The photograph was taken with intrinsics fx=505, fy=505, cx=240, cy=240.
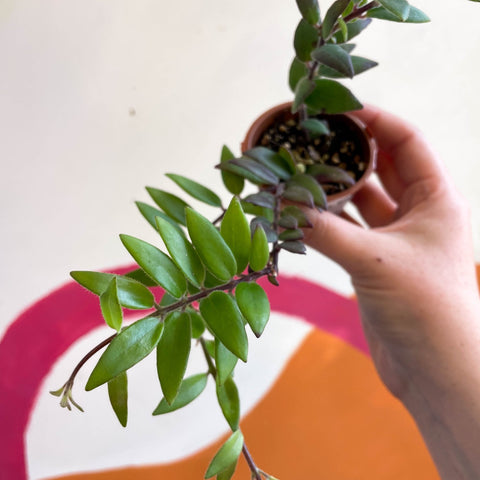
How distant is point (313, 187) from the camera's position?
27.3 inches

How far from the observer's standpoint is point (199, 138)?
1.20 metres

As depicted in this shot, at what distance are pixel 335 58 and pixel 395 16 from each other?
0.08 metres

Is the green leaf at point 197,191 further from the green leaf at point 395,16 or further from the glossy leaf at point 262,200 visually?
the green leaf at point 395,16

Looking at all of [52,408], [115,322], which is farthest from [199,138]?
[115,322]

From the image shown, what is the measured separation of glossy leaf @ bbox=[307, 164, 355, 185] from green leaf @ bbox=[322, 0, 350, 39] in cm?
21

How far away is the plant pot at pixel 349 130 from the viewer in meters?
0.80

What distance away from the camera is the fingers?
102cm

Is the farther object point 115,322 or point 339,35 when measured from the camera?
point 339,35

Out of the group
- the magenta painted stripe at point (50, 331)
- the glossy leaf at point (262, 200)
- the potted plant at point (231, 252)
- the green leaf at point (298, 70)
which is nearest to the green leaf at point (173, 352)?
the potted plant at point (231, 252)

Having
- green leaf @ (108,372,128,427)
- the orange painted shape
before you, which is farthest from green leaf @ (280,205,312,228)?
the orange painted shape

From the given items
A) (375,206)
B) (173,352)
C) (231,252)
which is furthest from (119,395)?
(375,206)

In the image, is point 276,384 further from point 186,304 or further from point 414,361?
point 186,304

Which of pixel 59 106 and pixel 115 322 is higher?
pixel 59 106

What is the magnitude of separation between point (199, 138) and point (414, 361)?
2.28ft
